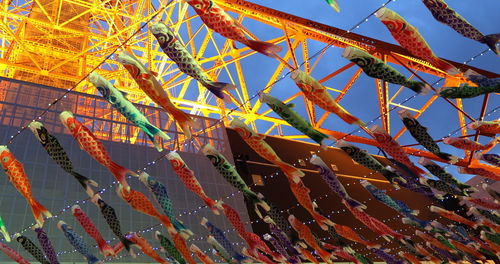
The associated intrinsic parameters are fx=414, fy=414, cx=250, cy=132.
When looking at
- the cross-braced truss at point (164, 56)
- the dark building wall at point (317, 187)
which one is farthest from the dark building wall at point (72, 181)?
the cross-braced truss at point (164, 56)

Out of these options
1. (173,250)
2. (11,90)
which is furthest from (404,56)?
(11,90)

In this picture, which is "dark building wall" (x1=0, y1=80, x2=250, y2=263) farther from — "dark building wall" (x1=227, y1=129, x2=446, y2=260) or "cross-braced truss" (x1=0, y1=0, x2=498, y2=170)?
"cross-braced truss" (x1=0, y1=0, x2=498, y2=170)

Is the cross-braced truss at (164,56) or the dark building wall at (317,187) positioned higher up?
the cross-braced truss at (164,56)

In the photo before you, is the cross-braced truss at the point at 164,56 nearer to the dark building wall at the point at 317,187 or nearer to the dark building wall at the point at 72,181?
the dark building wall at the point at 317,187

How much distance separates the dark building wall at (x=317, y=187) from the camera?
1702cm

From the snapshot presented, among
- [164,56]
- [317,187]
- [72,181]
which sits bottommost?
[72,181]

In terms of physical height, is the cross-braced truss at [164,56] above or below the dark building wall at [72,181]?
above

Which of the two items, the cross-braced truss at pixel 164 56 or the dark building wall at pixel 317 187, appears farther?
the dark building wall at pixel 317 187

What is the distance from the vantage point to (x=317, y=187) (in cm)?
1872

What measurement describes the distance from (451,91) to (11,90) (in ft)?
46.8

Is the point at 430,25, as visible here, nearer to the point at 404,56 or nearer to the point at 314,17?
the point at 314,17

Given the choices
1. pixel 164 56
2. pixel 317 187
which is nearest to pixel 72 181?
pixel 164 56

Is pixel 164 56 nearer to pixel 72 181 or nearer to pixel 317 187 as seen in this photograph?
pixel 72 181

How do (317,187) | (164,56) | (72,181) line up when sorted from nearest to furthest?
(72,181) < (317,187) < (164,56)
